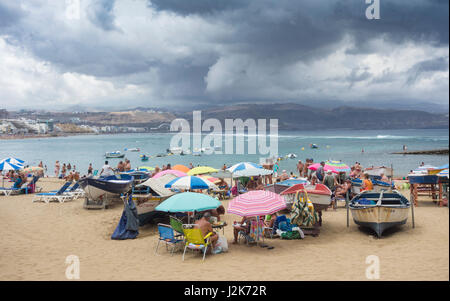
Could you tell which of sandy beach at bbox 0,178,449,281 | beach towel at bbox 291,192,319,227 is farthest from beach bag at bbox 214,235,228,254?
beach towel at bbox 291,192,319,227

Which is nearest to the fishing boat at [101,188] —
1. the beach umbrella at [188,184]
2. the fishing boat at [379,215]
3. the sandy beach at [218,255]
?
the sandy beach at [218,255]

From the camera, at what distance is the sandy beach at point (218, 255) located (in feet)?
19.2

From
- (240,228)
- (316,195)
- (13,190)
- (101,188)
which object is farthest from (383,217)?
(13,190)

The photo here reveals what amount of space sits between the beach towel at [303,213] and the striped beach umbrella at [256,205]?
1.14m

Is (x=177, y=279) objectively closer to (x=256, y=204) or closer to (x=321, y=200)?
(x=256, y=204)

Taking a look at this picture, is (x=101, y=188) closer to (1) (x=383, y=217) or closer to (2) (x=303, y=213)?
(2) (x=303, y=213)

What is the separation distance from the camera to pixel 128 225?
9.52m

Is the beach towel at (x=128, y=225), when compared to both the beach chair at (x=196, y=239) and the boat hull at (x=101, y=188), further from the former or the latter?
the boat hull at (x=101, y=188)

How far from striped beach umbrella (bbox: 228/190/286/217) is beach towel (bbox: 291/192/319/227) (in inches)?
45.1

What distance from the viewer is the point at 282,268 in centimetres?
650

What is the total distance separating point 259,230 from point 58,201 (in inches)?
393

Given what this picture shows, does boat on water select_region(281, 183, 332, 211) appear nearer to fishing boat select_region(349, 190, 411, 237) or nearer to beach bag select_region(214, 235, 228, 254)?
fishing boat select_region(349, 190, 411, 237)

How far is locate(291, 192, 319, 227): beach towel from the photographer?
9070 mm
